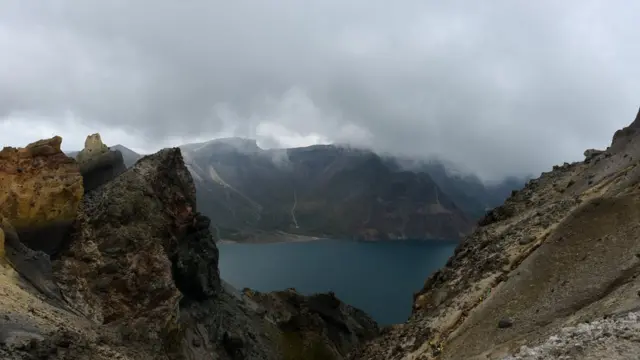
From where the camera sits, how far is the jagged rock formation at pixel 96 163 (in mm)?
43447

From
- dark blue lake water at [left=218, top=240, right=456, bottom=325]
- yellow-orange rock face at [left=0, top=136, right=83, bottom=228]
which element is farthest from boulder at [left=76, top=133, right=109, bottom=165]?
dark blue lake water at [left=218, top=240, right=456, bottom=325]

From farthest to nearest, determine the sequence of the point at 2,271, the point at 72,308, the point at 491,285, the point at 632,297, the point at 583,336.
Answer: the point at 72,308
the point at 491,285
the point at 2,271
the point at 632,297
the point at 583,336

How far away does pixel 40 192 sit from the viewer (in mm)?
34500

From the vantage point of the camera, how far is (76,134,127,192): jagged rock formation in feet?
143

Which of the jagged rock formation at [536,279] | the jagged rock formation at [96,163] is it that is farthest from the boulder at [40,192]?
the jagged rock formation at [536,279]

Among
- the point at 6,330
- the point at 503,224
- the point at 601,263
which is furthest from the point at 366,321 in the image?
the point at 6,330

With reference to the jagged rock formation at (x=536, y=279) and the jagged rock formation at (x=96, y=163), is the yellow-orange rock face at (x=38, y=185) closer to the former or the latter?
the jagged rock formation at (x=96, y=163)

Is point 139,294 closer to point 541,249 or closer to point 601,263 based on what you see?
point 541,249

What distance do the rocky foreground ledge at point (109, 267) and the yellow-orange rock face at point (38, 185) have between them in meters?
0.07

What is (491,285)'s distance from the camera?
2745cm

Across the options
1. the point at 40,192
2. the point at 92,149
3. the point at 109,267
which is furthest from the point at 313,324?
the point at 40,192

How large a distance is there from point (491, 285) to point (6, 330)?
25.0m

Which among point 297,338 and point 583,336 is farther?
point 297,338

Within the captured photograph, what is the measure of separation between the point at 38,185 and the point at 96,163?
1021 centimetres
